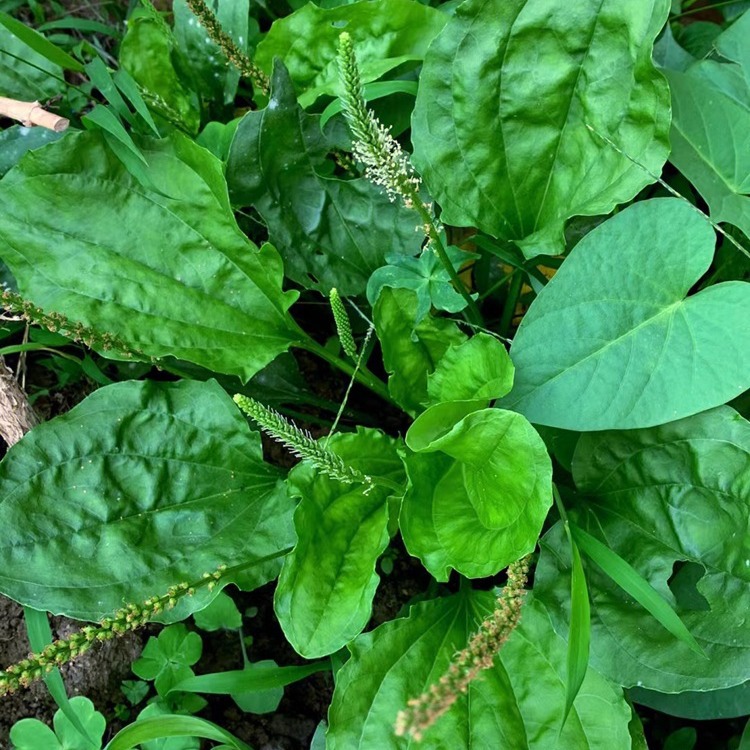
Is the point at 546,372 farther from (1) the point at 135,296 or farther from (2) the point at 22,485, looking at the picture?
(2) the point at 22,485

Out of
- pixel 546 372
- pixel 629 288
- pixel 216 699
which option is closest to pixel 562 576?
pixel 546 372

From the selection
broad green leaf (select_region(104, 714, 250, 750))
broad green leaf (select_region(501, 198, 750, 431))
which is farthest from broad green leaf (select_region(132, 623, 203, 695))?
broad green leaf (select_region(501, 198, 750, 431))

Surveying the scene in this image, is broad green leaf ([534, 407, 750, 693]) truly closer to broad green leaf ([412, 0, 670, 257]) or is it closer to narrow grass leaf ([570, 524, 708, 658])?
narrow grass leaf ([570, 524, 708, 658])

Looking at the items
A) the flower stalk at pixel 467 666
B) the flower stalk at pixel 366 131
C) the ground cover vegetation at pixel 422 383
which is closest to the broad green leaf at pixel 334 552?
the ground cover vegetation at pixel 422 383

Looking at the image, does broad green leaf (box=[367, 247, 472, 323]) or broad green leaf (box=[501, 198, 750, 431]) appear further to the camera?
broad green leaf (box=[367, 247, 472, 323])

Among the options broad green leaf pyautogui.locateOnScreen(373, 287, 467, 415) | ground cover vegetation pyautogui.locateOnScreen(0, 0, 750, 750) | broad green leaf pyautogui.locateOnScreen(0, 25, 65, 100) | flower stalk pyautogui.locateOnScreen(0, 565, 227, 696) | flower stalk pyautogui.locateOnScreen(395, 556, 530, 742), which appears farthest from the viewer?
broad green leaf pyautogui.locateOnScreen(0, 25, 65, 100)

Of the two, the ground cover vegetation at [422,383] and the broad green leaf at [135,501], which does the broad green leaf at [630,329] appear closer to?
the ground cover vegetation at [422,383]
